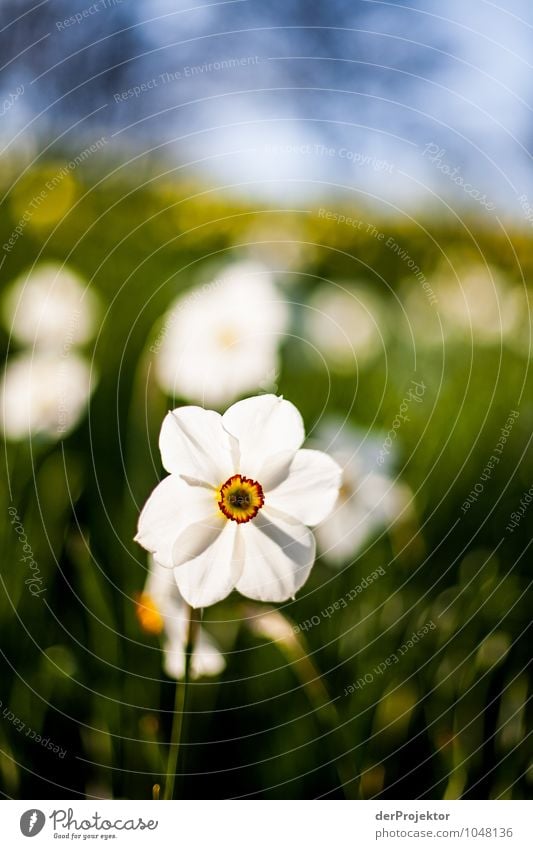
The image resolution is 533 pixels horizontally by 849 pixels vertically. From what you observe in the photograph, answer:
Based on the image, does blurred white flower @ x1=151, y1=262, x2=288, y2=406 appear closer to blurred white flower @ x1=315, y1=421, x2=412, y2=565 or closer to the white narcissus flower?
blurred white flower @ x1=315, y1=421, x2=412, y2=565

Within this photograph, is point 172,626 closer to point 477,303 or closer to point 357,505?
point 357,505

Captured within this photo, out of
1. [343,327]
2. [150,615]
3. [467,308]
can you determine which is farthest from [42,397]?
[467,308]

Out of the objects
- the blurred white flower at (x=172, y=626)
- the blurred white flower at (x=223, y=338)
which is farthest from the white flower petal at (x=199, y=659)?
the blurred white flower at (x=223, y=338)

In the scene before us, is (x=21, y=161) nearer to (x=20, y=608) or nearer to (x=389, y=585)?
(x=20, y=608)

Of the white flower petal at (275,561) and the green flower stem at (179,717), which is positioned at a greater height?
the white flower petal at (275,561)

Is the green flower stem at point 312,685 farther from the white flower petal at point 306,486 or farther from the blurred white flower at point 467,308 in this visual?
the blurred white flower at point 467,308

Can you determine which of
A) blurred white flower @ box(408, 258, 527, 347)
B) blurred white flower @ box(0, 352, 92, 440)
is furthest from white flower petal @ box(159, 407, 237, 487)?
blurred white flower @ box(408, 258, 527, 347)

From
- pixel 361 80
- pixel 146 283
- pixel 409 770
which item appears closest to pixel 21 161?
pixel 146 283
